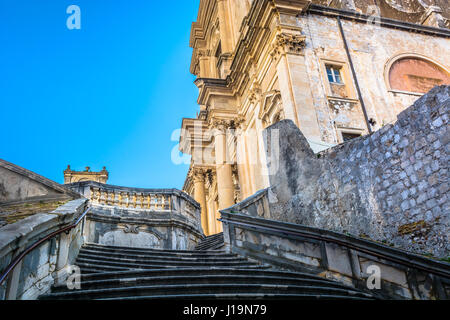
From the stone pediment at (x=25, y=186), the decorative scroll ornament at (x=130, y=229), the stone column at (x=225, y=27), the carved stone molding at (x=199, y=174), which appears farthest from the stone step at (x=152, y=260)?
the stone column at (x=225, y=27)

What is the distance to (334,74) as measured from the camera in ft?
58.7

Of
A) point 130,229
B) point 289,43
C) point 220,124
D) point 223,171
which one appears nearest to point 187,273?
point 130,229

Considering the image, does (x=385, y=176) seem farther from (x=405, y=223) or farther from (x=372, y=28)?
(x=372, y=28)

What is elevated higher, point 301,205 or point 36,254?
point 301,205

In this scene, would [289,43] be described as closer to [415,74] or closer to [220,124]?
[415,74]

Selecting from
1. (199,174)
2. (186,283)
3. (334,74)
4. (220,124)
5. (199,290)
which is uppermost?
(220,124)

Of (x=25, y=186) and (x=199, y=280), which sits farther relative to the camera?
(x=25, y=186)

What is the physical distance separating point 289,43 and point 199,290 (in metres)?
14.0

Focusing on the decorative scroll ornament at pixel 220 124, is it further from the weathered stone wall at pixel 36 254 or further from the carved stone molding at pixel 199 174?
the weathered stone wall at pixel 36 254

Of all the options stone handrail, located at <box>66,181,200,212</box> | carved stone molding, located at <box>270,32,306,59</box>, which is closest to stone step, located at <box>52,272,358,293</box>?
stone handrail, located at <box>66,181,200,212</box>

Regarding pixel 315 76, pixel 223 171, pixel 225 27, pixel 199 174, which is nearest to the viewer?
pixel 315 76

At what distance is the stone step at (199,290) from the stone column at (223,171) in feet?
53.8

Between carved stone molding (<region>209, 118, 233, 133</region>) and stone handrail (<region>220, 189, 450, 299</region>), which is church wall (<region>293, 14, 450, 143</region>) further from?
stone handrail (<region>220, 189, 450, 299</region>)

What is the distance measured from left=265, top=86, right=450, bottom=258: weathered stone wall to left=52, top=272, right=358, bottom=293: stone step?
1761mm
